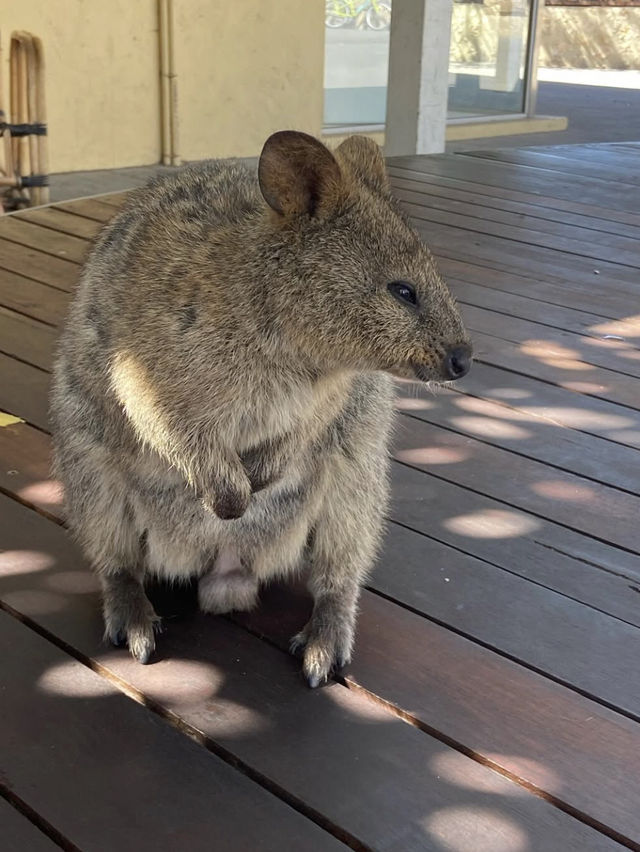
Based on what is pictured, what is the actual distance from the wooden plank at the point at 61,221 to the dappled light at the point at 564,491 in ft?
7.49

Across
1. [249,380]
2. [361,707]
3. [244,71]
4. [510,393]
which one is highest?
[244,71]

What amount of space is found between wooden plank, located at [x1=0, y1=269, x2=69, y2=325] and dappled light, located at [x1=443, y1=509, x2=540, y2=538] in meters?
1.55

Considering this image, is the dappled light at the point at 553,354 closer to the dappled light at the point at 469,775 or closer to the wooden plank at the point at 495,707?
the wooden plank at the point at 495,707

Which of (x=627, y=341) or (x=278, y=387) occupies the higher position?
(x=278, y=387)

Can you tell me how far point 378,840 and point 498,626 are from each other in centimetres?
59

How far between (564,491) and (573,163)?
3.98 meters

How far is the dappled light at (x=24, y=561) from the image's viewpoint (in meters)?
2.16

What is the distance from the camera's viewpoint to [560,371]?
321 centimetres

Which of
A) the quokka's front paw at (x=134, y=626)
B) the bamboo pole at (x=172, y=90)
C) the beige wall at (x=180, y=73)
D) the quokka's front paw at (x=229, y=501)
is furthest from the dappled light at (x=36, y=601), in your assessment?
the bamboo pole at (x=172, y=90)

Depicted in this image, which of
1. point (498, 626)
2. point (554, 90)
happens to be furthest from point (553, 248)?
point (554, 90)

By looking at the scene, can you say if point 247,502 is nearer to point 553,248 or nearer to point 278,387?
point 278,387

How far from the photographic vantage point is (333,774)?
165 cm

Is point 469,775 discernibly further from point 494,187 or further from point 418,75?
point 418,75

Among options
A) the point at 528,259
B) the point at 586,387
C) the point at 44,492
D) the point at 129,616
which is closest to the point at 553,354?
the point at 586,387
